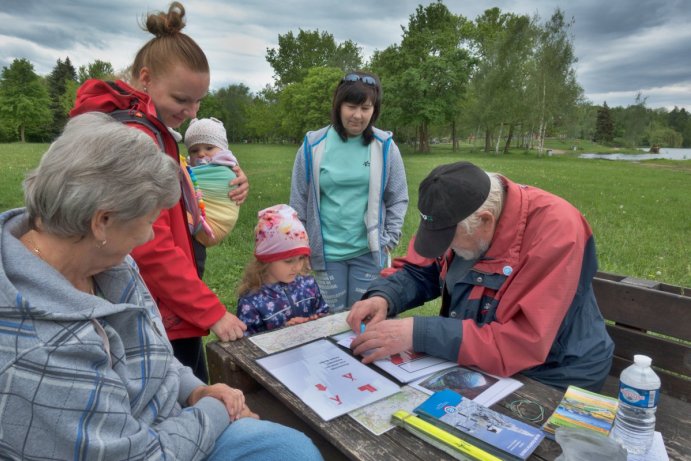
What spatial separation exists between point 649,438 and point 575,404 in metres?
0.25

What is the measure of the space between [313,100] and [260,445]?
41.1 meters

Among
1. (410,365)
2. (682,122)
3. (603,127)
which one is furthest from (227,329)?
(603,127)

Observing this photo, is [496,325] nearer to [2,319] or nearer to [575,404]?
[575,404]

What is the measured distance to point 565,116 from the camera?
119 feet

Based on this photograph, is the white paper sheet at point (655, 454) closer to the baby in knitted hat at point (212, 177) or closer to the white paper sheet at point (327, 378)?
the white paper sheet at point (327, 378)

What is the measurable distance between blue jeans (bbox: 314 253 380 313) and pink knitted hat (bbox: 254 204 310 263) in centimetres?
61

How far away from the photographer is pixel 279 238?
278 centimetres

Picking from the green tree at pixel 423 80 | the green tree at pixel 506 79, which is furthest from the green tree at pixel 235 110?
the green tree at pixel 506 79

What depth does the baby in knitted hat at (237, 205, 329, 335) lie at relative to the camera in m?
2.71

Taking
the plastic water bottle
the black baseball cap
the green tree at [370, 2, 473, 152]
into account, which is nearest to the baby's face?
the black baseball cap

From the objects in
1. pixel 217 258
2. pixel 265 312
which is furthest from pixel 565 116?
pixel 265 312

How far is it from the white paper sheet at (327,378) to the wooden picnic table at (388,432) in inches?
1.4

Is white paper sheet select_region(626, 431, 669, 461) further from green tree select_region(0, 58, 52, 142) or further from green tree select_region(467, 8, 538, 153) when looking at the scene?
green tree select_region(0, 58, 52, 142)

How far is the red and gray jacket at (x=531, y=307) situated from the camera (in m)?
1.76
